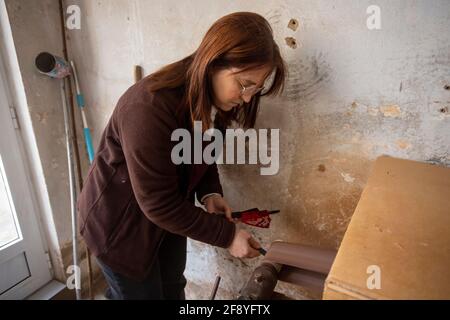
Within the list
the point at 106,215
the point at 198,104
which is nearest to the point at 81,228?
the point at 106,215

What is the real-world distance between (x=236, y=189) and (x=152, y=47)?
2.36 feet

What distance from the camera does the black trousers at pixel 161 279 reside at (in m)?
1.08

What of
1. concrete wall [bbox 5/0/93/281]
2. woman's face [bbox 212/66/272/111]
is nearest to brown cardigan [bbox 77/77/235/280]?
woman's face [bbox 212/66/272/111]

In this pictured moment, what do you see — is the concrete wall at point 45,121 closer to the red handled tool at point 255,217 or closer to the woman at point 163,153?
the woman at point 163,153

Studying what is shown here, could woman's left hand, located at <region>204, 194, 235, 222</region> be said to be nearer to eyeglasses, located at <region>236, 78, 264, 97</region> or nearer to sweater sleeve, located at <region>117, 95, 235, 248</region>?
sweater sleeve, located at <region>117, 95, 235, 248</region>

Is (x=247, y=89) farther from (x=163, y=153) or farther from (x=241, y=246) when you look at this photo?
(x=241, y=246)

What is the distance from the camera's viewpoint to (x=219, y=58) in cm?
78

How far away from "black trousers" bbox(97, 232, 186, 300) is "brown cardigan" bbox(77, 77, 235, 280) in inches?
2.7

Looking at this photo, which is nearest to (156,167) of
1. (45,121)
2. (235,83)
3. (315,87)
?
(235,83)

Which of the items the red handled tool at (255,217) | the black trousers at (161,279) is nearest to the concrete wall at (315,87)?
the red handled tool at (255,217)

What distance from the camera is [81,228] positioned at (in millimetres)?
1036

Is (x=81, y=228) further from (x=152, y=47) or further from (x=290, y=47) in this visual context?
(x=290, y=47)

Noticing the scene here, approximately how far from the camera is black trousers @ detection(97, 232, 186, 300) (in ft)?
3.56

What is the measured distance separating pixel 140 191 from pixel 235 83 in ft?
1.31
